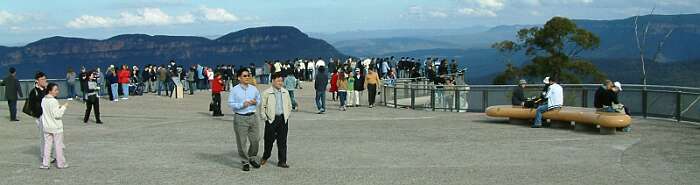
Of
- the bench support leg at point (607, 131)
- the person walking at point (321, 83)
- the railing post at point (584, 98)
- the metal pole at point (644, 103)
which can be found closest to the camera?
the bench support leg at point (607, 131)

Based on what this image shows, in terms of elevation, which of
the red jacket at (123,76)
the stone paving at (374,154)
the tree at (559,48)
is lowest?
the stone paving at (374,154)

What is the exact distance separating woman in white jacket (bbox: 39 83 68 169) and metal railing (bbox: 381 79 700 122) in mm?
12795

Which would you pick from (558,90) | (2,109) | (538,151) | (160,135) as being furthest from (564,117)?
(2,109)

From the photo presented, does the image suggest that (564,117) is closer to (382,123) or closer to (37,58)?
(382,123)

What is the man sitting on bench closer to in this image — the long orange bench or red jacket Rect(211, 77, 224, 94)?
the long orange bench

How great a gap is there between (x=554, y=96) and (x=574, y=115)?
1114 mm

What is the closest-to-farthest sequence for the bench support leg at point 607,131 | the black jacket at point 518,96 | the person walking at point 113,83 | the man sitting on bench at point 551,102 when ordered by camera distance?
the bench support leg at point 607,131, the man sitting on bench at point 551,102, the black jacket at point 518,96, the person walking at point 113,83

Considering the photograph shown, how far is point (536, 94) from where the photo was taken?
21.9 metres

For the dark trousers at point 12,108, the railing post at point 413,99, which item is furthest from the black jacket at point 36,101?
the railing post at point 413,99

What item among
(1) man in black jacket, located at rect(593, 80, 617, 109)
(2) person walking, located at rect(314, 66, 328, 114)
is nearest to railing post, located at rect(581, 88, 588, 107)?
(1) man in black jacket, located at rect(593, 80, 617, 109)

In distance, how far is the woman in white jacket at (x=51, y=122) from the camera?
38.1 feet

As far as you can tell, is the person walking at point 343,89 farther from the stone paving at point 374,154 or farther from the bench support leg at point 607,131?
the bench support leg at point 607,131

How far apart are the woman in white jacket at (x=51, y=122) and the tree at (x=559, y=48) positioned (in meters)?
58.3

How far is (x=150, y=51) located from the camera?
7682 inches
